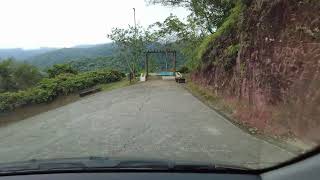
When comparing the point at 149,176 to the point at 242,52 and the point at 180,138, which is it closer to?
the point at 180,138

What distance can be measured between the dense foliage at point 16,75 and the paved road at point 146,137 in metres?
28.5

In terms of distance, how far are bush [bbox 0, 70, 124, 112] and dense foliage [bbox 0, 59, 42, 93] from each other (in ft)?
34.1

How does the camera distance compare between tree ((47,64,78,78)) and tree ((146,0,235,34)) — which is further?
tree ((47,64,78,78))

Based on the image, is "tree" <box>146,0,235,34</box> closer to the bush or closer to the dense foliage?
the bush

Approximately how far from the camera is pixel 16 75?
50.6 metres

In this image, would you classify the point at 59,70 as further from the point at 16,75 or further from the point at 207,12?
the point at 207,12

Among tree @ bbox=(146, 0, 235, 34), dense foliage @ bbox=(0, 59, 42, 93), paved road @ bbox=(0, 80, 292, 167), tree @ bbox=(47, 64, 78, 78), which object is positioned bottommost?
dense foliage @ bbox=(0, 59, 42, 93)

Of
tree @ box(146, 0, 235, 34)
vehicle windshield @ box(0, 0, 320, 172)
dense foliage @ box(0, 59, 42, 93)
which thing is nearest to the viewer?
vehicle windshield @ box(0, 0, 320, 172)

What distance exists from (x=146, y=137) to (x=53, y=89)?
72.0 feet

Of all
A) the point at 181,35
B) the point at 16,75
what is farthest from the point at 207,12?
the point at 16,75

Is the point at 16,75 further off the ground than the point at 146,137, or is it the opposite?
the point at 146,137

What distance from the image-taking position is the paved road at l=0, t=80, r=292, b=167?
10.4 m

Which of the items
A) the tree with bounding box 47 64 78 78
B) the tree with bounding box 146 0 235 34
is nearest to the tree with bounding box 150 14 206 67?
the tree with bounding box 146 0 235 34

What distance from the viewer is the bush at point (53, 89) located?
3137cm
